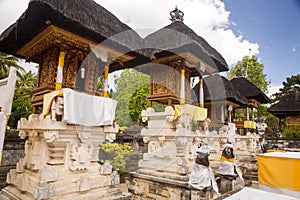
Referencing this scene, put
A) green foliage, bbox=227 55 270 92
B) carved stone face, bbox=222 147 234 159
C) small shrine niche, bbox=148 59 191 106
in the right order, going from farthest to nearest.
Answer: green foliage, bbox=227 55 270 92 < small shrine niche, bbox=148 59 191 106 < carved stone face, bbox=222 147 234 159

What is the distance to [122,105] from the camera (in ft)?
43.3

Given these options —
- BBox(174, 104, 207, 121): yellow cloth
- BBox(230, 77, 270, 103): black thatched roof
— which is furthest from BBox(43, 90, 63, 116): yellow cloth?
BBox(230, 77, 270, 103): black thatched roof

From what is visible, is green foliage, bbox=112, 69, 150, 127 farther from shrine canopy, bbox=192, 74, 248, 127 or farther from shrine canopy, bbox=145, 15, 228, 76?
shrine canopy, bbox=145, 15, 228, 76

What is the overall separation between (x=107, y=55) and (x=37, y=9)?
1836 millimetres

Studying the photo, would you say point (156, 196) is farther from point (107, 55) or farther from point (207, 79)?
point (207, 79)

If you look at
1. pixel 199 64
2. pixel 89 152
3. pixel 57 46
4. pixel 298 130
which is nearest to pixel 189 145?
pixel 199 64

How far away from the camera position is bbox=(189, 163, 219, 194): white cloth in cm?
571

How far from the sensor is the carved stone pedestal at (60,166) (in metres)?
4.20

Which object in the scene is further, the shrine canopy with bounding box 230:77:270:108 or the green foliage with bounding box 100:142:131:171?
the shrine canopy with bounding box 230:77:270:108

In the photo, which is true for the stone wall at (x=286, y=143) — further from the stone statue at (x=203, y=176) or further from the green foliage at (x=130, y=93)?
the stone statue at (x=203, y=176)

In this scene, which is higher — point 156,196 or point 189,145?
point 189,145

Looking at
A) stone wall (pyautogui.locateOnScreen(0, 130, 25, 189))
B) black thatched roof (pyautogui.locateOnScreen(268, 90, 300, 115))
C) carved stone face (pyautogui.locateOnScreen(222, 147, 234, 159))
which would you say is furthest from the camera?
black thatched roof (pyautogui.locateOnScreen(268, 90, 300, 115))

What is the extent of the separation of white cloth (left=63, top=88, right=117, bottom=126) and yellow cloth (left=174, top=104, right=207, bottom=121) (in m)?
2.38

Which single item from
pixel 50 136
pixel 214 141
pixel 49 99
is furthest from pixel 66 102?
pixel 214 141
